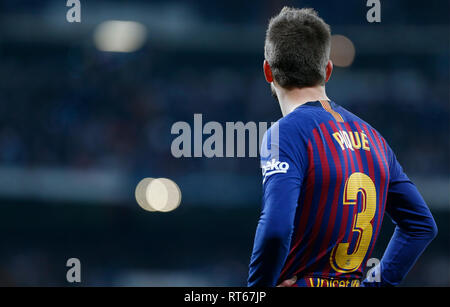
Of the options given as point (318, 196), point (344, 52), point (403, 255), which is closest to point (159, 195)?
point (344, 52)

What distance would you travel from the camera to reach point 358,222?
2.03 m

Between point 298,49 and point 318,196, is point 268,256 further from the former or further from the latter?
point 298,49

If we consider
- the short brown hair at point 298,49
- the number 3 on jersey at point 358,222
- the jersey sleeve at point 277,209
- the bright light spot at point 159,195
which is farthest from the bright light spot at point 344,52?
the jersey sleeve at point 277,209

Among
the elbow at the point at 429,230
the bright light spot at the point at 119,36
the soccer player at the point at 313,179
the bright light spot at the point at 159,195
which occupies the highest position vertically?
the bright light spot at the point at 119,36

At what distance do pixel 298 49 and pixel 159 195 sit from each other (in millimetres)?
10844

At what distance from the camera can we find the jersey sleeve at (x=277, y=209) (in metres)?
1.83

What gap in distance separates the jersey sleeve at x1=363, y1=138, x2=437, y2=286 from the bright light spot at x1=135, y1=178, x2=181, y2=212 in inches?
399

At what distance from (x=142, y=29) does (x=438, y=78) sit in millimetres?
7420

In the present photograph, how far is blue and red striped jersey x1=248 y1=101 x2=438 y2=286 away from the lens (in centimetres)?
185

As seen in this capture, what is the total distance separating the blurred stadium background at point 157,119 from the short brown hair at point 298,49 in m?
9.60

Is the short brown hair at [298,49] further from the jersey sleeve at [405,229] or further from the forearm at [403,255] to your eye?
the forearm at [403,255]

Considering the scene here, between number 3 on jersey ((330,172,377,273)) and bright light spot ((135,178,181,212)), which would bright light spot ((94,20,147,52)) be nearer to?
bright light spot ((135,178,181,212))
